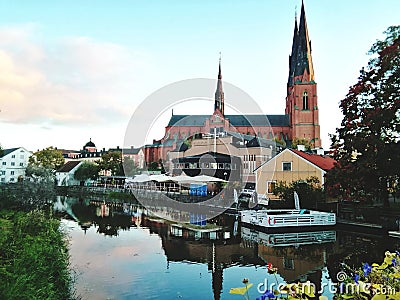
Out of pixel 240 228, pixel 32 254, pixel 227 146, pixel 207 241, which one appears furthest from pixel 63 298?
Answer: pixel 227 146

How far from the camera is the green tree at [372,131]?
16.4m

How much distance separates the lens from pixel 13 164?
233 ft

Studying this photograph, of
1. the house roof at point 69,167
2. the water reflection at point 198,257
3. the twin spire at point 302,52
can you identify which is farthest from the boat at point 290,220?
the twin spire at point 302,52

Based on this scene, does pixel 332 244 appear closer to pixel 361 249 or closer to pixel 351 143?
pixel 361 249

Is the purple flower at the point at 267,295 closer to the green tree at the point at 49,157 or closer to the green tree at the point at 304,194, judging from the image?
the green tree at the point at 304,194

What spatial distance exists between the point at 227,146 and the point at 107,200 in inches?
674

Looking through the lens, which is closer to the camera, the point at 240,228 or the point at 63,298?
the point at 63,298

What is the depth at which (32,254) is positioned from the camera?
22.0 feet

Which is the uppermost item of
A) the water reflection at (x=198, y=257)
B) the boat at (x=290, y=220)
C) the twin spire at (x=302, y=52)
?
the twin spire at (x=302, y=52)

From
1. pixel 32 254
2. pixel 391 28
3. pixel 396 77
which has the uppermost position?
pixel 391 28

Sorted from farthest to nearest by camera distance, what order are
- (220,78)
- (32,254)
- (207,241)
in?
(220,78)
(207,241)
(32,254)

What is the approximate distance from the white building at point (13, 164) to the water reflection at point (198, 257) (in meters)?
56.2

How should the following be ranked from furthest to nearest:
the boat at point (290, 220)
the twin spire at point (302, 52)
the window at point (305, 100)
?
the window at point (305, 100)
the twin spire at point (302, 52)
the boat at point (290, 220)

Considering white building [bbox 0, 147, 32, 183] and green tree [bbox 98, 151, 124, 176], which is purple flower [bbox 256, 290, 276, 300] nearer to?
green tree [bbox 98, 151, 124, 176]
